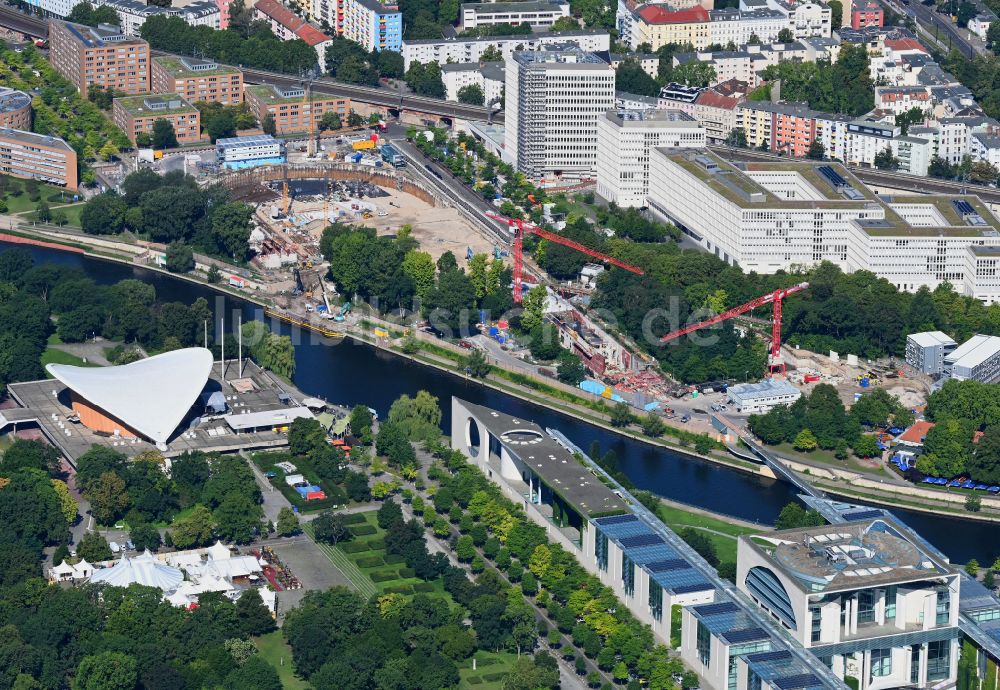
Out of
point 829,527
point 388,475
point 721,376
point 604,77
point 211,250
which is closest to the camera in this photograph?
point 829,527

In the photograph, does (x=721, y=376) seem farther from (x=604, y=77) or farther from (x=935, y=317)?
(x=604, y=77)

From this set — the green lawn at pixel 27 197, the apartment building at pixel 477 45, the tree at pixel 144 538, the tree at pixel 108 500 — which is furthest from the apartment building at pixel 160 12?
the tree at pixel 144 538

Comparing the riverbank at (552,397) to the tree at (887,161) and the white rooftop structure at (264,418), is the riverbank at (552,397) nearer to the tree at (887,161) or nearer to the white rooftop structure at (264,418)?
the white rooftop structure at (264,418)

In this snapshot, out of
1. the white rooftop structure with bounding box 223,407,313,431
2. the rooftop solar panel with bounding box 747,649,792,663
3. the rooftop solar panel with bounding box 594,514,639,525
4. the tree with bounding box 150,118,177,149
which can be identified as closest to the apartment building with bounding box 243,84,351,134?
the tree with bounding box 150,118,177,149

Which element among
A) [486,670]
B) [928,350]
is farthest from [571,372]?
[486,670]

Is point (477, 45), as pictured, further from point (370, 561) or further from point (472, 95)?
point (370, 561)

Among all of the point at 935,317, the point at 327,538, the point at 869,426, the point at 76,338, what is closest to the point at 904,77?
the point at 935,317
